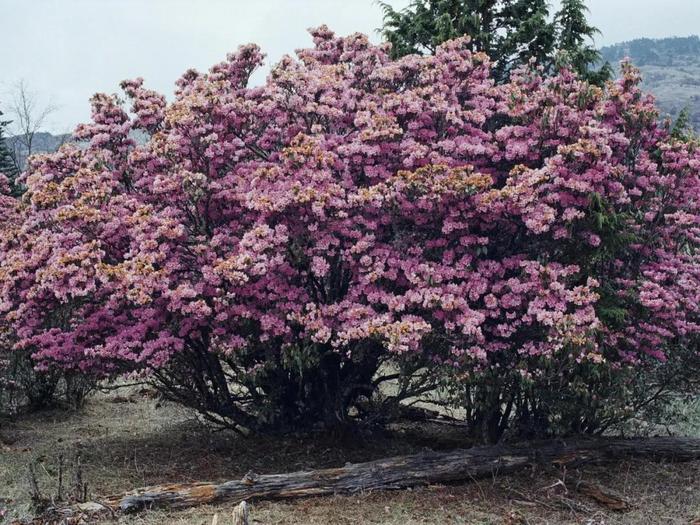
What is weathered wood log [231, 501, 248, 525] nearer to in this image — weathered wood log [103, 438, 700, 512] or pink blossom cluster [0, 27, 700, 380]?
weathered wood log [103, 438, 700, 512]

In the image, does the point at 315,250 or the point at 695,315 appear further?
the point at 695,315

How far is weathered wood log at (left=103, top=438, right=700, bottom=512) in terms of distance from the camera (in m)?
8.86

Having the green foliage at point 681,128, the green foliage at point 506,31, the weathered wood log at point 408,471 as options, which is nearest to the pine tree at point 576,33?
the green foliage at point 506,31

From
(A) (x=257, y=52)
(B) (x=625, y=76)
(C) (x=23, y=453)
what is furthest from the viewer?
(C) (x=23, y=453)

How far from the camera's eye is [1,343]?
10750 millimetres

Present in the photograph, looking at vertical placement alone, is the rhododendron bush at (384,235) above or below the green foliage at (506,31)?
below

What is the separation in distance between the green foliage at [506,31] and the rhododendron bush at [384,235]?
8583 mm

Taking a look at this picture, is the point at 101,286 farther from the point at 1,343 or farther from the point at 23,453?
the point at 23,453

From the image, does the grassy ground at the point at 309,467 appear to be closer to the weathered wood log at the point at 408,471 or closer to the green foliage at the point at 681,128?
the weathered wood log at the point at 408,471

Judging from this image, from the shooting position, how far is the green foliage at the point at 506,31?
18406mm

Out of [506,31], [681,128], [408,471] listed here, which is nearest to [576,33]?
[506,31]

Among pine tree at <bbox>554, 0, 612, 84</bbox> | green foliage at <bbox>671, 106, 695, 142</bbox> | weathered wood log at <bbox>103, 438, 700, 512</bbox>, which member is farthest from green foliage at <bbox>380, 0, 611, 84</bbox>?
weathered wood log at <bbox>103, 438, 700, 512</bbox>

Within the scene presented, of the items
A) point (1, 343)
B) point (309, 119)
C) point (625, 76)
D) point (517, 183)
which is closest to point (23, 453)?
point (1, 343)

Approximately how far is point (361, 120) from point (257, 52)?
300cm
